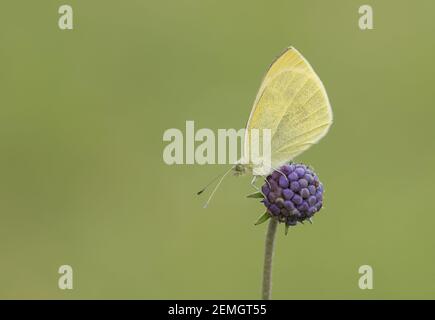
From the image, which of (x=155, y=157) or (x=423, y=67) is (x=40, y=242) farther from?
(x=423, y=67)

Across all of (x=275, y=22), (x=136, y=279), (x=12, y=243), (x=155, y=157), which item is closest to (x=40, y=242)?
(x=12, y=243)

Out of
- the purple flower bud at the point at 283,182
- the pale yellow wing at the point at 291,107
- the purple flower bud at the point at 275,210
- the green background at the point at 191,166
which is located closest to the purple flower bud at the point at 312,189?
the purple flower bud at the point at 283,182

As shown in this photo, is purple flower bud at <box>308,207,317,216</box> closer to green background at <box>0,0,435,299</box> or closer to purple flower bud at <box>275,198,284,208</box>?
purple flower bud at <box>275,198,284,208</box>

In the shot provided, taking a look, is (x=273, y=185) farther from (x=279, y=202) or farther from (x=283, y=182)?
(x=279, y=202)

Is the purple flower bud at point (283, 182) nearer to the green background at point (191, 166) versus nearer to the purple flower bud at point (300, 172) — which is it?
the purple flower bud at point (300, 172)

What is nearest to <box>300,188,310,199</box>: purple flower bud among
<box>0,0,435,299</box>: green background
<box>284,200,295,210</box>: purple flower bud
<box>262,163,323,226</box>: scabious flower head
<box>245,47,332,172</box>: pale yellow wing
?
<box>262,163,323,226</box>: scabious flower head
